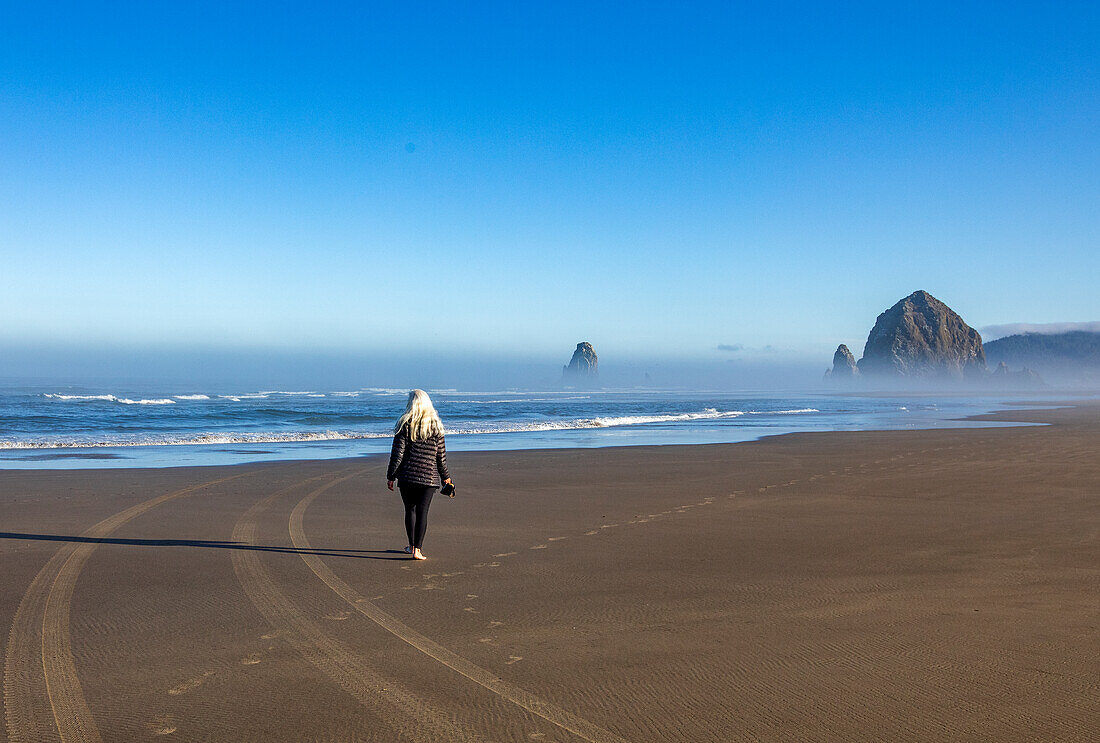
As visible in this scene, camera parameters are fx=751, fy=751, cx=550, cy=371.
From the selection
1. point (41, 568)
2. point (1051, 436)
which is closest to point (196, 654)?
point (41, 568)

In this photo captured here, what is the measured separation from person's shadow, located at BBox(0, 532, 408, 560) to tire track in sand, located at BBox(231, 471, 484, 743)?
39.1 inches

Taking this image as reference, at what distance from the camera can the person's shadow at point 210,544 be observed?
8.32m

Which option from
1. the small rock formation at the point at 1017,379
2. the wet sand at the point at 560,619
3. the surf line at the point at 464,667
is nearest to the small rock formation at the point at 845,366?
the small rock formation at the point at 1017,379

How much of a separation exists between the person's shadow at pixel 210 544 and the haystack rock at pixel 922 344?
177 metres

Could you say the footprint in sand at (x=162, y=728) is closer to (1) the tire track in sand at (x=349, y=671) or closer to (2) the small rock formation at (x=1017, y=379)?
(1) the tire track in sand at (x=349, y=671)

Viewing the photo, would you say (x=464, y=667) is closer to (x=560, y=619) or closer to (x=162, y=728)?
(x=560, y=619)

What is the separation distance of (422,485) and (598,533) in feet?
8.75

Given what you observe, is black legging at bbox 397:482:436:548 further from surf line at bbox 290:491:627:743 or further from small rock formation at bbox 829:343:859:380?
small rock formation at bbox 829:343:859:380

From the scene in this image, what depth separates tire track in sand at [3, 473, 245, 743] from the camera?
3.88 metres

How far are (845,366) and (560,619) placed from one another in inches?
7168

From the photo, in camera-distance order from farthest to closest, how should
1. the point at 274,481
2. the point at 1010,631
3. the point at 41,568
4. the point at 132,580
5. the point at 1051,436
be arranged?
1. the point at 1051,436
2. the point at 274,481
3. the point at 41,568
4. the point at 132,580
5. the point at 1010,631

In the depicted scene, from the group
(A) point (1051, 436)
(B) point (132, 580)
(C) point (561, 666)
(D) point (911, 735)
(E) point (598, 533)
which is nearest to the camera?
(D) point (911, 735)

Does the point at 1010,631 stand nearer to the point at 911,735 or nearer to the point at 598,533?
the point at 911,735

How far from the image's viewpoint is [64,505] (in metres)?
11.8
